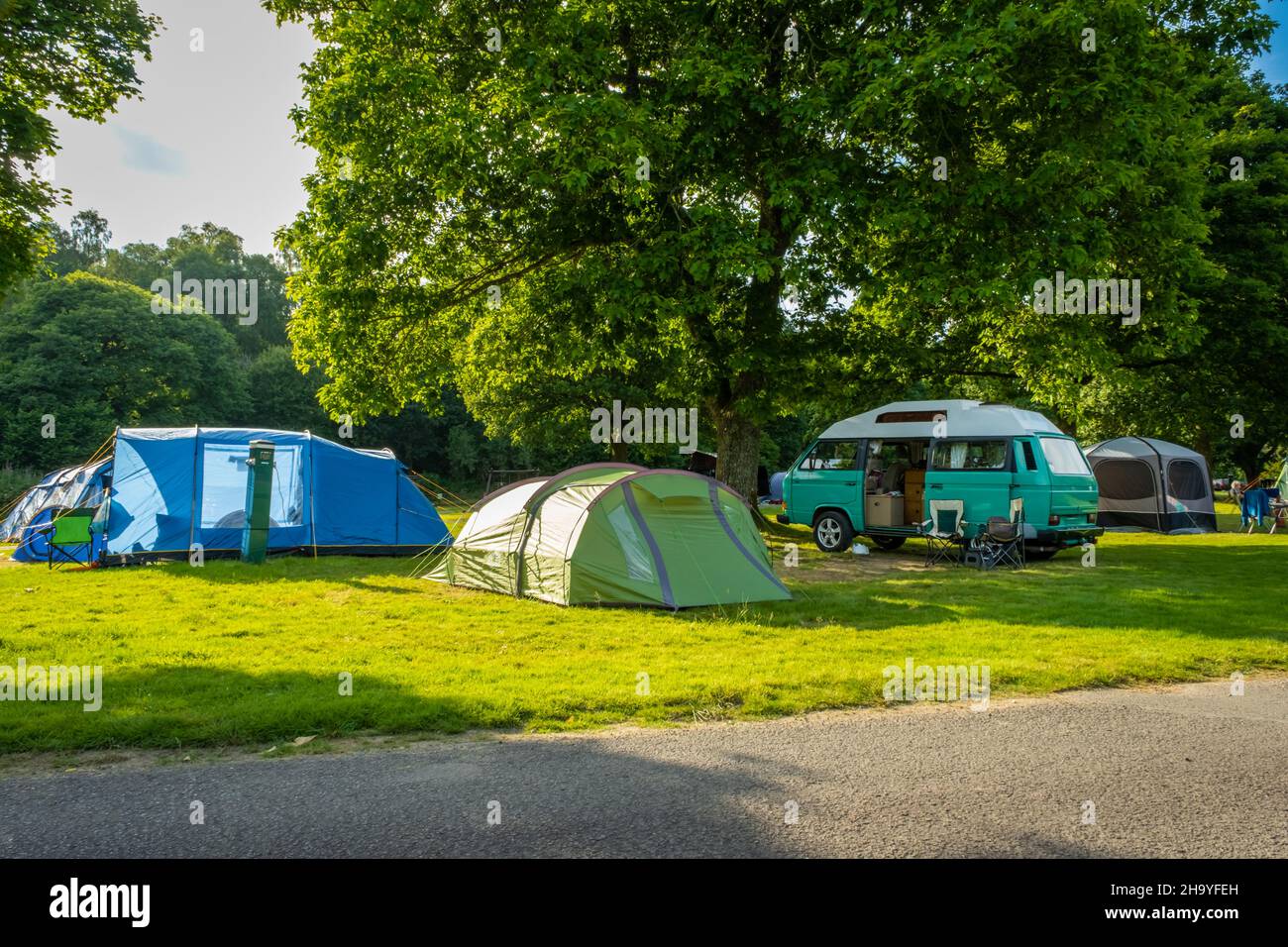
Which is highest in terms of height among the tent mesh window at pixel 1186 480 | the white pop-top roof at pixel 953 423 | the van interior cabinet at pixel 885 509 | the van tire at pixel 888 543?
the white pop-top roof at pixel 953 423

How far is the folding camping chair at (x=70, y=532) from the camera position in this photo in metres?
14.8

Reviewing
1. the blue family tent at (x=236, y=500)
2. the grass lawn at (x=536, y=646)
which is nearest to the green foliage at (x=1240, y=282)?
the grass lawn at (x=536, y=646)

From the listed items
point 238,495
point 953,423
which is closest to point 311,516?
point 238,495

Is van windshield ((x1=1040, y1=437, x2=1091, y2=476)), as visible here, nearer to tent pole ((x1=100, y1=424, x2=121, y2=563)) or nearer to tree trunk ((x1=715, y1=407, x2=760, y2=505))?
tree trunk ((x1=715, y1=407, x2=760, y2=505))

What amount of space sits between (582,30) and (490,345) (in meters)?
7.91

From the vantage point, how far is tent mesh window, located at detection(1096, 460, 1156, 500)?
78.5 ft

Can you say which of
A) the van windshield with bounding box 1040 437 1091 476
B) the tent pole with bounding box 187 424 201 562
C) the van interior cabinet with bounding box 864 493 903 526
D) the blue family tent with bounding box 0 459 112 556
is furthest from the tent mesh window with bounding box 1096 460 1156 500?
the blue family tent with bounding box 0 459 112 556

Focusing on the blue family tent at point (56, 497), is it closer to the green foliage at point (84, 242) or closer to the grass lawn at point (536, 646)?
the grass lawn at point (536, 646)

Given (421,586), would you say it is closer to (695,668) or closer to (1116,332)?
(695,668)

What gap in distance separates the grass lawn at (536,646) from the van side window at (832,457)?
12.0ft

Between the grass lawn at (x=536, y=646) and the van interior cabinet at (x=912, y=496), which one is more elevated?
the van interior cabinet at (x=912, y=496)

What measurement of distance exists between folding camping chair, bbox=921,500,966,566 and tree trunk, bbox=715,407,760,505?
13.3 feet
